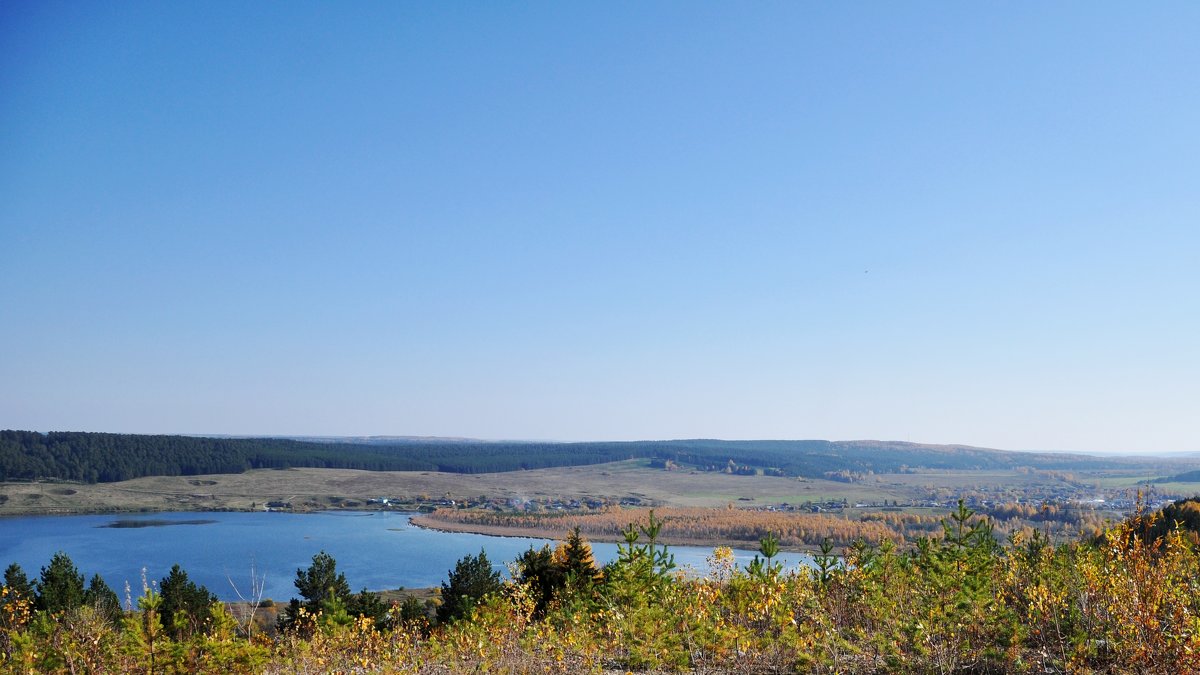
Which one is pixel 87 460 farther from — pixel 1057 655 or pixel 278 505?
pixel 1057 655

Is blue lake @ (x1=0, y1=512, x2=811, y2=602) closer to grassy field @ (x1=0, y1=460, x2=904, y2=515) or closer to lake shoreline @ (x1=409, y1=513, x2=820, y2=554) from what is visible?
lake shoreline @ (x1=409, y1=513, x2=820, y2=554)

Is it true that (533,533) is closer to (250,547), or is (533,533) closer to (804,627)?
(250,547)

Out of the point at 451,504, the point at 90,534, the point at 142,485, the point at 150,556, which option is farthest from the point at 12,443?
the point at 150,556

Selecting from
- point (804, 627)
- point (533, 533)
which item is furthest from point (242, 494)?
point (804, 627)

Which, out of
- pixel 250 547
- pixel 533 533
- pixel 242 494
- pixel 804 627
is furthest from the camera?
pixel 242 494

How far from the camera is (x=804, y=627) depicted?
9.56m

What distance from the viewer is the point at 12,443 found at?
186250 millimetres

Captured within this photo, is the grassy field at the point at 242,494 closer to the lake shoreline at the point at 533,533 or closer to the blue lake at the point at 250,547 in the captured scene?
the blue lake at the point at 250,547

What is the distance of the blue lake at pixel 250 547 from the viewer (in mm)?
82875

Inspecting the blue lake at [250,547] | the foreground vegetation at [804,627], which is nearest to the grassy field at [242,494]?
the blue lake at [250,547]

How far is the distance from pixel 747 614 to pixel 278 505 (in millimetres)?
171794

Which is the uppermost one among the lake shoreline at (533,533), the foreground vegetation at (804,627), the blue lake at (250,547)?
the foreground vegetation at (804,627)

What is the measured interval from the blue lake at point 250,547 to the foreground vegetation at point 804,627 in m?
57.3

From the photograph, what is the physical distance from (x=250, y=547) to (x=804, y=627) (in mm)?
117329
